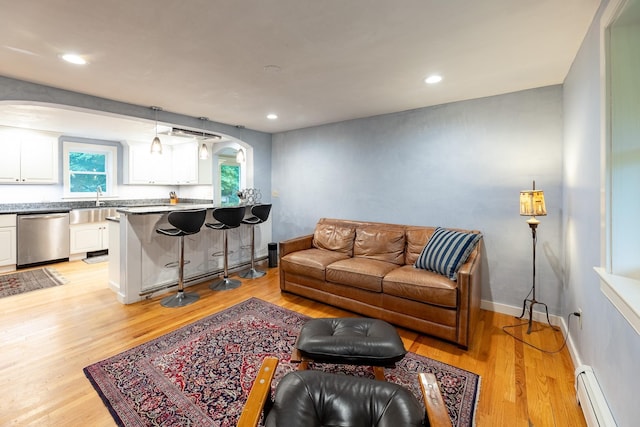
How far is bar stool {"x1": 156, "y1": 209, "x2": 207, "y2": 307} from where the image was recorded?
3243 mm

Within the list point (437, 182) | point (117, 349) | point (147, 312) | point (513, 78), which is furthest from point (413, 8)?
point (147, 312)

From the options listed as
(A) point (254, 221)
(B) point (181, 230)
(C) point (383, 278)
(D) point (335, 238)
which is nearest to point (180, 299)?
(B) point (181, 230)

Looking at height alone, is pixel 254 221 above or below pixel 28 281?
above

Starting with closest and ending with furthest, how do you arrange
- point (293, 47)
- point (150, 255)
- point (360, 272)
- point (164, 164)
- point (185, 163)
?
point (293, 47) → point (360, 272) → point (150, 255) → point (185, 163) → point (164, 164)

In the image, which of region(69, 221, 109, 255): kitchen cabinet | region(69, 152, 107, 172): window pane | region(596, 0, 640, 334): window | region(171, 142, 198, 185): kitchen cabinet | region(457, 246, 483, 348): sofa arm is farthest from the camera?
region(171, 142, 198, 185): kitchen cabinet

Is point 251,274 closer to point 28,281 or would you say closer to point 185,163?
point 28,281

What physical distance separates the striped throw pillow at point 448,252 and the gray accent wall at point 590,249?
0.77m

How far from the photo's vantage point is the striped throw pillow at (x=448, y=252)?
103 inches

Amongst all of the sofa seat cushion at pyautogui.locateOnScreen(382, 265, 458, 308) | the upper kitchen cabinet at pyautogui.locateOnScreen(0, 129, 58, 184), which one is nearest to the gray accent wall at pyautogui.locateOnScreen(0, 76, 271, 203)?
the upper kitchen cabinet at pyautogui.locateOnScreen(0, 129, 58, 184)

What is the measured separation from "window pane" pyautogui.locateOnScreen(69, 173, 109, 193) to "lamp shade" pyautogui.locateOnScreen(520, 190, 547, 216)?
23.8 feet

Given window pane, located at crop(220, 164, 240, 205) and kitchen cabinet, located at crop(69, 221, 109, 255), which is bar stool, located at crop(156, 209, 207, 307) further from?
A: window pane, located at crop(220, 164, 240, 205)

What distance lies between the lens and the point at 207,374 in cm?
208

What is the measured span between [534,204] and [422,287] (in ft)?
4.05

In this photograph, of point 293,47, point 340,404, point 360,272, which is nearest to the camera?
point 340,404
